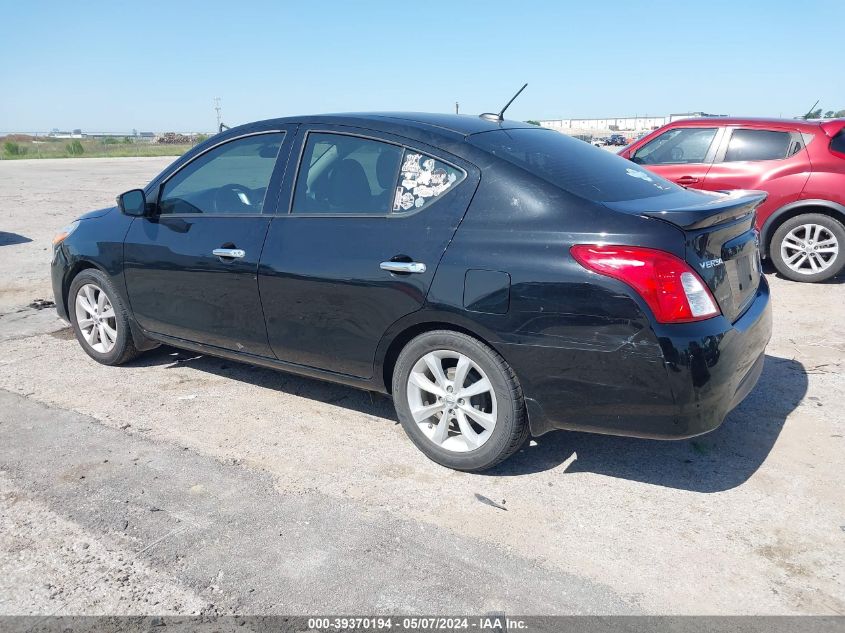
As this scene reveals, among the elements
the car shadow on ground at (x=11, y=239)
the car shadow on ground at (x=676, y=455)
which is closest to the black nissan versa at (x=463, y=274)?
the car shadow on ground at (x=676, y=455)

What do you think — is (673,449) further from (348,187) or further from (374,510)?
(348,187)

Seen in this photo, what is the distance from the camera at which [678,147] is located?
8492 mm

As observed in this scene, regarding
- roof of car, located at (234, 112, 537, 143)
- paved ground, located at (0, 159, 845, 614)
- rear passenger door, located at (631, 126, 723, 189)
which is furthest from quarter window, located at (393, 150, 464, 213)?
rear passenger door, located at (631, 126, 723, 189)

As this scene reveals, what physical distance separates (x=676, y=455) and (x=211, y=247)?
115 inches

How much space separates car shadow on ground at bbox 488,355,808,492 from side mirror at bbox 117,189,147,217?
2.91 meters

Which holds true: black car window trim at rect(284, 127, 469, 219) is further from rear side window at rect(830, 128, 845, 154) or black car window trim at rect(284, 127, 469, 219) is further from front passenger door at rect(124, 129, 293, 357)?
rear side window at rect(830, 128, 845, 154)

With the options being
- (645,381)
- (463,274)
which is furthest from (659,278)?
(463,274)

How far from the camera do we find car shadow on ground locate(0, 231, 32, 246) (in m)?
10.7

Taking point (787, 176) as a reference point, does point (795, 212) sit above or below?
below

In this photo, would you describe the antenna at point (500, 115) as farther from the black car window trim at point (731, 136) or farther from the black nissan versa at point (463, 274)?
the black car window trim at point (731, 136)

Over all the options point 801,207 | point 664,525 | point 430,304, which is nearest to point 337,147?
point 430,304

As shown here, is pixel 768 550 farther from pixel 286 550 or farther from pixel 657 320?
pixel 286 550

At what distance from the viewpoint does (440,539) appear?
123 inches

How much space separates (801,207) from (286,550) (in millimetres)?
6967
